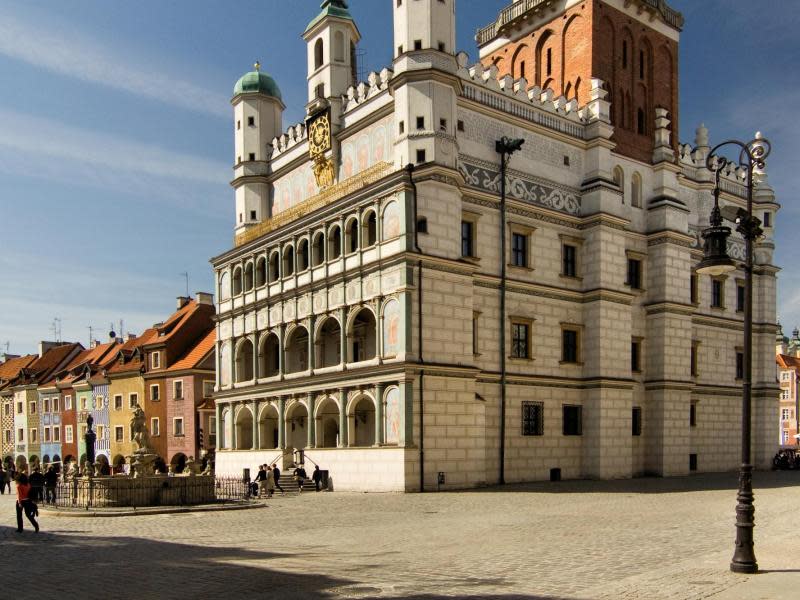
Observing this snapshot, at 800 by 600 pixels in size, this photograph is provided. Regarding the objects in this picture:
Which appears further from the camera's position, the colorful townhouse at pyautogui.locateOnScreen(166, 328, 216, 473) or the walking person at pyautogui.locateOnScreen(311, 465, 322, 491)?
the colorful townhouse at pyautogui.locateOnScreen(166, 328, 216, 473)

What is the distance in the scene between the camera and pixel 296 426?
137ft

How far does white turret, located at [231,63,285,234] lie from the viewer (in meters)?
47.7

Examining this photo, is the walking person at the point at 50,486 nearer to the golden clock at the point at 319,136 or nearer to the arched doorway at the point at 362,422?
the arched doorway at the point at 362,422

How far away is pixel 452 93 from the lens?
35812 millimetres

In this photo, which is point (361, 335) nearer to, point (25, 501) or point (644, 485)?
point (644, 485)

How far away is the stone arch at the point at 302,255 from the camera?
41356 mm

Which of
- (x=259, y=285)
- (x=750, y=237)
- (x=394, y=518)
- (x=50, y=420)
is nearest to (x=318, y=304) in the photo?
(x=259, y=285)

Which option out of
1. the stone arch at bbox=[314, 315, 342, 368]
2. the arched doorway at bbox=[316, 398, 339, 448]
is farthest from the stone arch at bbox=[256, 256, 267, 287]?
the arched doorway at bbox=[316, 398, 339, 448]

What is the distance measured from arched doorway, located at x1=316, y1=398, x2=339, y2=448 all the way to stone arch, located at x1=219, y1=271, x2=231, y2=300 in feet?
37.6

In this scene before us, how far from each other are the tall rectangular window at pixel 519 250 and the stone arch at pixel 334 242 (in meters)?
8.19

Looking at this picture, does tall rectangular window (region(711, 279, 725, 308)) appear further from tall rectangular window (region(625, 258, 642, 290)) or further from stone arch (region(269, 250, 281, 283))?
stone arch (region(269, 250, 281, 283))

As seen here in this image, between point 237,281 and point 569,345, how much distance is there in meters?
19.2

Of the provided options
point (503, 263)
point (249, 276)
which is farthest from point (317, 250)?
point (503, 263)

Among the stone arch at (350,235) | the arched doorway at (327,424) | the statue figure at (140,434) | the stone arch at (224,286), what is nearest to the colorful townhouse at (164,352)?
the stone arch at (224,286)
